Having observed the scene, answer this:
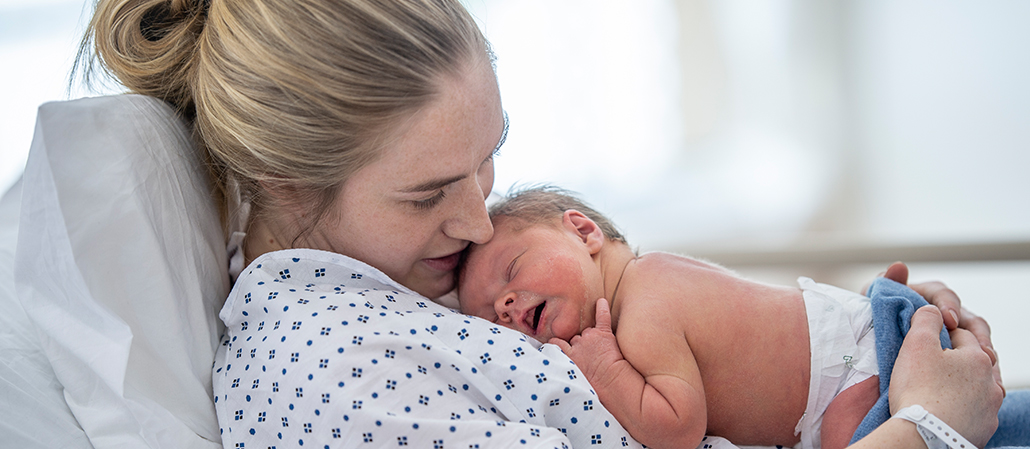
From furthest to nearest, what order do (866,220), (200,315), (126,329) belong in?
(866,220) < (200,315) < (126,329)

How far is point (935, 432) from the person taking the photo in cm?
95

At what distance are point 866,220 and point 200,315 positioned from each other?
105 inches

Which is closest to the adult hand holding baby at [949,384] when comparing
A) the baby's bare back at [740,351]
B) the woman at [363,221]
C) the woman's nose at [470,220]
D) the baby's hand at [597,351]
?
the woman at [363,221]

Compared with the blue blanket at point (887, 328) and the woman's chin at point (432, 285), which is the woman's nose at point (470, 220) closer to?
the woman's chin at point (432, 285)

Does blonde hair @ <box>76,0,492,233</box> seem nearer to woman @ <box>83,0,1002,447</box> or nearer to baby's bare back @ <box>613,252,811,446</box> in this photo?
woman @ <box>83,0,1002,447</box>

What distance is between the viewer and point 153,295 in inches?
39.9

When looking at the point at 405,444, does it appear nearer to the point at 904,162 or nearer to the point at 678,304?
the point at 678,304

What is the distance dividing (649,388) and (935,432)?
1.33ft

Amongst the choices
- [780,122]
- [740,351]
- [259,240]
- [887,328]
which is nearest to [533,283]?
[740,351]

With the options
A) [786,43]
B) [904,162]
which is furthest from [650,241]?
[904,162]

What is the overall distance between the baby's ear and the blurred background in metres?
1.14

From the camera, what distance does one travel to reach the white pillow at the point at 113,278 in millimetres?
939

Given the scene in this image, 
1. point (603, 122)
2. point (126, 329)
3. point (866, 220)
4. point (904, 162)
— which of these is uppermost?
point (126, 329)

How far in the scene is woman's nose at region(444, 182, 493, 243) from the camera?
109cm
